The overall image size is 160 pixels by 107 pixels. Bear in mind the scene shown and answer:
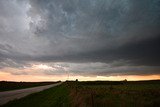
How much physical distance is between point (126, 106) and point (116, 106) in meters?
1.41

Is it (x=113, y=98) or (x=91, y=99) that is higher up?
(x=113, y=98)

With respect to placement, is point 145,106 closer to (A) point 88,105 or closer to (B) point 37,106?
(A) point 88,105

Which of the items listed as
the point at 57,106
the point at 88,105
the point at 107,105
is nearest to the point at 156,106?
the point at 107,105

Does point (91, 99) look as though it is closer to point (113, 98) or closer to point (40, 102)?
point (113, 98)

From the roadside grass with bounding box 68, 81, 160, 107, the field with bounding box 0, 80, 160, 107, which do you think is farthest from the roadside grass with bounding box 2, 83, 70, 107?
the roadside grass with bounding box 68, 81, 160, 107

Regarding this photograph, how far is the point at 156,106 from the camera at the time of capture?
13.2m

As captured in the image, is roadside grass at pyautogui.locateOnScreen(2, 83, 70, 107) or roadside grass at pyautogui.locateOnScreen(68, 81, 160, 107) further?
roadside grass at pyautogui.locateOnScreen(2, 83, 70, 107)

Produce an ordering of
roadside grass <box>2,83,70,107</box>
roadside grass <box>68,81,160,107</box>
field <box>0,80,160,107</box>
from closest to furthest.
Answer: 1. roadside grass <box>68,81,160,107</box>
2. field <box>0,80,160,107</box>
3. roadside grass <box>2,83,70,107</box>

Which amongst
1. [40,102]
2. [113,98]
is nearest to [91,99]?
[113,98]

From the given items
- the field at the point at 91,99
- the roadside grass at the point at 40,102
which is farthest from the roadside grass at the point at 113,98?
the roadside grass at the point at 40,102

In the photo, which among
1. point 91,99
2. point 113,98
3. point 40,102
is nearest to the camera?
point 91,99

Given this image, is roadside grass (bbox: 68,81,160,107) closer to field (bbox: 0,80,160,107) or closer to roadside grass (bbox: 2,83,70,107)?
field (bbox: 0,80,160,107)

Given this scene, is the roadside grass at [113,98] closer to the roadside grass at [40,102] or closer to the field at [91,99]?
the field at [91,99]

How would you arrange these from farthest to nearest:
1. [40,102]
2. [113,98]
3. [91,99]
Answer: [40,102], [113,98], [91,99]
